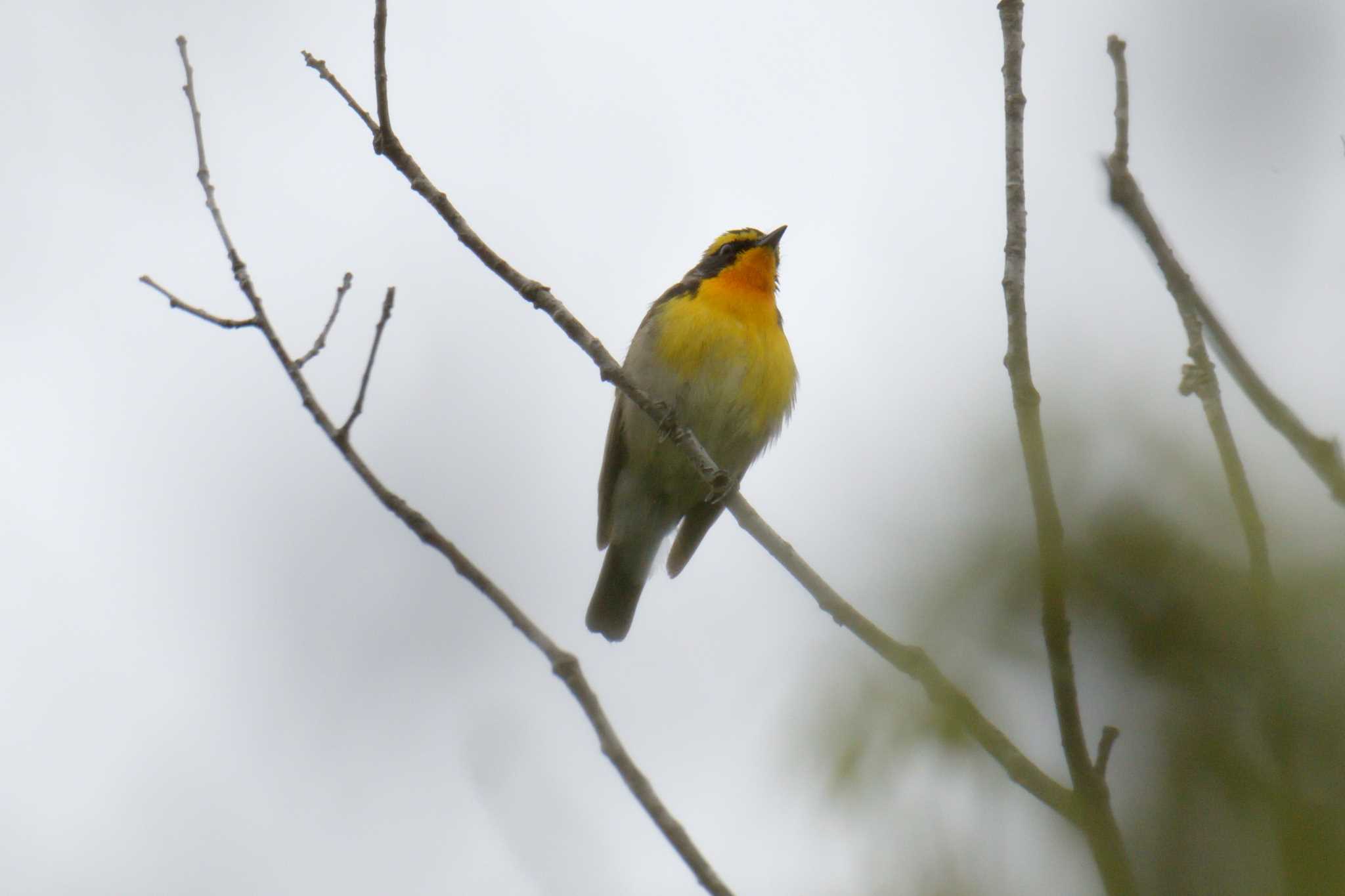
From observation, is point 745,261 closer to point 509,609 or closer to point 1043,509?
point 509,609

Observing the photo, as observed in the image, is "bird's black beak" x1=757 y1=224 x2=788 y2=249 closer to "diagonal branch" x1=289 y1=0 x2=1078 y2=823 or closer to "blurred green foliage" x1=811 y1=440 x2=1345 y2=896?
"diagonal branch" x1=289 y1=0 x2=1078 y2=823

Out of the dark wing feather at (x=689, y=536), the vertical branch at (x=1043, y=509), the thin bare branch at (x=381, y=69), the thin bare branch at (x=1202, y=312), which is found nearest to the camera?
the vertical branch at (x=1043, y=509)

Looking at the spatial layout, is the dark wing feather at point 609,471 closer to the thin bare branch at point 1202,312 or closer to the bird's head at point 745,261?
A: the bird's head at point 745,261

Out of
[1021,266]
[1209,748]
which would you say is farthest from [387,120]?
[1209,748]

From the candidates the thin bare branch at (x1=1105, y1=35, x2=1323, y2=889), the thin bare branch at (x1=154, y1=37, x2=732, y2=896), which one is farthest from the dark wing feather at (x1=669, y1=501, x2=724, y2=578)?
the thin bare branch at (x1=1105, y1=35, x2=1323, y2=889)

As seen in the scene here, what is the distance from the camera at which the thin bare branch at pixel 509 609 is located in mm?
2896

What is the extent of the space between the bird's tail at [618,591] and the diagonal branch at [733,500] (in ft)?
7.80

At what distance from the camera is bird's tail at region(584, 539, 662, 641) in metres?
7.80

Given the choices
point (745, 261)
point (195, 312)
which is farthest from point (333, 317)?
point (745, 261)

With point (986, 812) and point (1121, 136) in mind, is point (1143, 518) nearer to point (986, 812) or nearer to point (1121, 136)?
point (986, 812)

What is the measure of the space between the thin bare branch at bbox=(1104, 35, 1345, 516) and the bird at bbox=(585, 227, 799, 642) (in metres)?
3.76

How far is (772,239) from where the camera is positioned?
8305 mm

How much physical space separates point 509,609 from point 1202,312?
1690mm

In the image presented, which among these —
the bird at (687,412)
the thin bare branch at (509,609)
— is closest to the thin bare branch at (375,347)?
the thin bare branch at (509,609)
